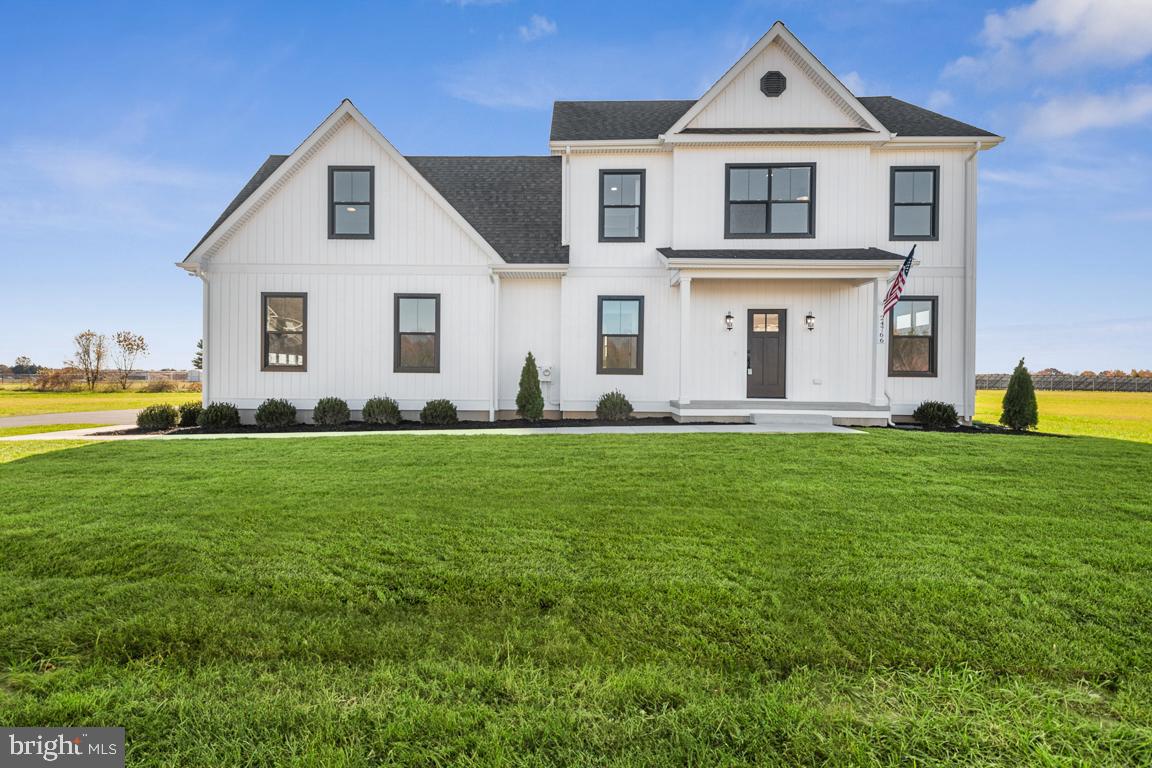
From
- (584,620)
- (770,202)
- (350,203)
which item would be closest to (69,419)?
(350,203)

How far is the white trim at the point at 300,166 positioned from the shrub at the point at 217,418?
130 inches

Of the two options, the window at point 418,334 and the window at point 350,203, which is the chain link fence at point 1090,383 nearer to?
the window at point 418,334

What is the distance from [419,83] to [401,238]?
63.5ft

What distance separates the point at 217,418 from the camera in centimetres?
1136

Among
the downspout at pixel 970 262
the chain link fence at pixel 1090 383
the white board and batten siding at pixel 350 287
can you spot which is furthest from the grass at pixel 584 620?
the chain link fence at pixel 1090 383

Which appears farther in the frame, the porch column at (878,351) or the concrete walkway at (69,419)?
the concrete walkway at (69,419)

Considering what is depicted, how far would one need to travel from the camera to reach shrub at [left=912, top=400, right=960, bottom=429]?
38.3 ft

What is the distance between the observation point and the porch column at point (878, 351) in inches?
464

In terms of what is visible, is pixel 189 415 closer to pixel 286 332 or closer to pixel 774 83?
pixel 286 332

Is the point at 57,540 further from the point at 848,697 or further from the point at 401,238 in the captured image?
the point at 401,238

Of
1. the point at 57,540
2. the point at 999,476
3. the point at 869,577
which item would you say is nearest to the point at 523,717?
the point at 869,577

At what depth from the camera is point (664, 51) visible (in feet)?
85.3

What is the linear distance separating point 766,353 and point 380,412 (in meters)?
9.27

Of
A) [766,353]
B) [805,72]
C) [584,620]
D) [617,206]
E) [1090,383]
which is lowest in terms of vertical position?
[584,620]
